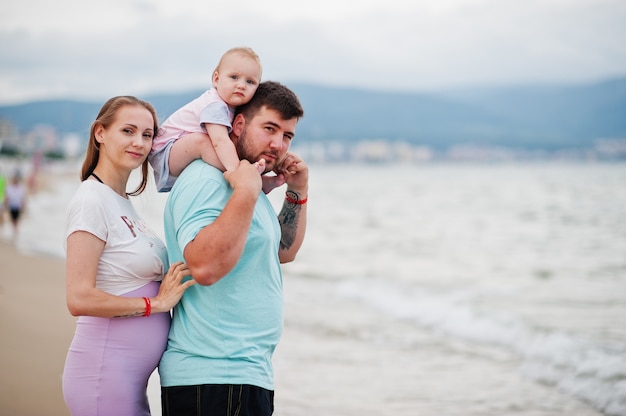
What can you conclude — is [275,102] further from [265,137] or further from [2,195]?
[2,195]

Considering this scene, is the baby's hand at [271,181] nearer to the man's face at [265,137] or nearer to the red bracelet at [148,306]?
the man's face at [265,137]

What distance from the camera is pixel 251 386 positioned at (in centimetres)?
247

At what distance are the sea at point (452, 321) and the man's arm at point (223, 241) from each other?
97 centimetres

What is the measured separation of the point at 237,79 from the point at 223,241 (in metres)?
0.83

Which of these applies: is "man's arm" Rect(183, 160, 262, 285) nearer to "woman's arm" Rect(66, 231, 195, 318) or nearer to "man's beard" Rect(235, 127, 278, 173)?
"woman's arm" Rect(66, 231, 195, 318)

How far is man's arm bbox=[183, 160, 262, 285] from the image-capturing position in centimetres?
229

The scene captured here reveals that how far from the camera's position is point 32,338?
7305mm

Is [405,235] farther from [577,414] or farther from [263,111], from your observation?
[263,111]

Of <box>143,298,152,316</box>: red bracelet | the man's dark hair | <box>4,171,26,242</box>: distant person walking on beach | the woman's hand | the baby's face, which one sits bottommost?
<box>143,298,152,316</box>: red bracelet

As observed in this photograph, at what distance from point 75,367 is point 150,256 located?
0.47 metres

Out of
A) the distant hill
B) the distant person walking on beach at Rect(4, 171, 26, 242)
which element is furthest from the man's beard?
the distant hill

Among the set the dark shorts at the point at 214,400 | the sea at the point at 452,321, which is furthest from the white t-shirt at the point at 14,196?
the dark shorts at the point at 214,400

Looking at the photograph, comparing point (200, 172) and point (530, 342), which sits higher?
point (200, 172)

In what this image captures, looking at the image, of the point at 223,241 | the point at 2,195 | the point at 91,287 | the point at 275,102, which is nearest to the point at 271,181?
the point at 275,102
